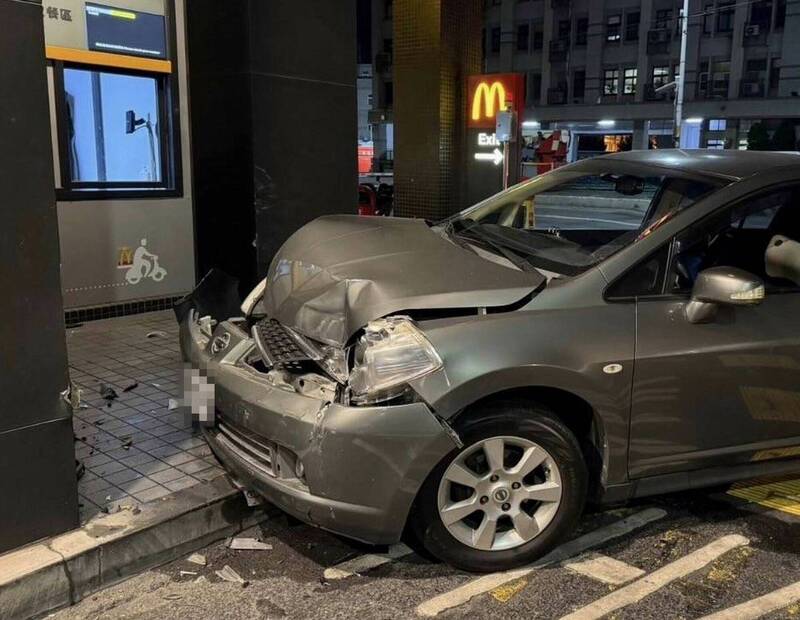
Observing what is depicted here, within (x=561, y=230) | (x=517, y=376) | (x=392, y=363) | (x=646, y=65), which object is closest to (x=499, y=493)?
(x=517, y=376)

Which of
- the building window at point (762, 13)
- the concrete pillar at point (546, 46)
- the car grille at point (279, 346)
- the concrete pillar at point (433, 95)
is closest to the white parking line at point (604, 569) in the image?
the car grille at point (279, 346)

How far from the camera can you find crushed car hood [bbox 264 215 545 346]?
330cm

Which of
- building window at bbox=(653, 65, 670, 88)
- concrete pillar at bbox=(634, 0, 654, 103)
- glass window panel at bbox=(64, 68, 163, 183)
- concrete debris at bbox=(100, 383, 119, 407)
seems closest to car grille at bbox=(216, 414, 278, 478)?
concrete debris at bbox=(100, 383, 119, 407)

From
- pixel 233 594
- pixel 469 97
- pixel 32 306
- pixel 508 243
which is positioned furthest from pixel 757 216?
pixel 469 97

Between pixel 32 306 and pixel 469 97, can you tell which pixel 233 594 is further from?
pixel 469 97

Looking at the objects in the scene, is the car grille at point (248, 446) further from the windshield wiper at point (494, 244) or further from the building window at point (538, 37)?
the building window at point (538, 37)

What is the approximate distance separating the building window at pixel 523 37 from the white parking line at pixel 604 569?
55.6m

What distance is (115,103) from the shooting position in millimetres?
7688

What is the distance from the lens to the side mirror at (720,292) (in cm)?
331

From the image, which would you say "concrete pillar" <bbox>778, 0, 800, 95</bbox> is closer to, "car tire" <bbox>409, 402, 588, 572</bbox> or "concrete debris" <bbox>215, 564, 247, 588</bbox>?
"car tire" <bbox>409, 402, 588, 572</bbox>

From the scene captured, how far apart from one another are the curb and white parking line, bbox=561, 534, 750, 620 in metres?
1.69

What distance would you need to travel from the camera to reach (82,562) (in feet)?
10.6

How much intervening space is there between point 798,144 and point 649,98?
10421 mm

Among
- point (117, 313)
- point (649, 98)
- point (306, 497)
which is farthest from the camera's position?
point (649, 98)
